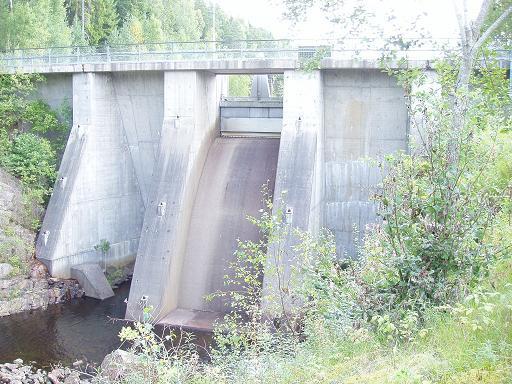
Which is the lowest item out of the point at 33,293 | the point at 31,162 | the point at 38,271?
the point at 33,293

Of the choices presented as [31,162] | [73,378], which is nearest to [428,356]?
[73,378]

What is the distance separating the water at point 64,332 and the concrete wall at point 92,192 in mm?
1655

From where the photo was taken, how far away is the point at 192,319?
1371 cm

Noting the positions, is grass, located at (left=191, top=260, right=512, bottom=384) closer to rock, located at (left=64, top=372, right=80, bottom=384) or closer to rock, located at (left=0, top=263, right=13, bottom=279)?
rock, located at (left=64, top=372, right=80, bottom=384)

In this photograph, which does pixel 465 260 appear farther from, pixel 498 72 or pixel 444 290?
pixel 498 72

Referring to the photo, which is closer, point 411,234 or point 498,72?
point 411,234

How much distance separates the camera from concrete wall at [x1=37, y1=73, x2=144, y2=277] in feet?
52.7

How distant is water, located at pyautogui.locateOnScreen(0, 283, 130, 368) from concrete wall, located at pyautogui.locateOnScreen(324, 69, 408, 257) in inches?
280

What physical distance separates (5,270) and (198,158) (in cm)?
652

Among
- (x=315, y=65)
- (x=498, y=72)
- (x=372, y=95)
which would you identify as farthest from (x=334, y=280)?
(x=372, y=95)

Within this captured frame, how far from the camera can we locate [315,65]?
11.0 metres

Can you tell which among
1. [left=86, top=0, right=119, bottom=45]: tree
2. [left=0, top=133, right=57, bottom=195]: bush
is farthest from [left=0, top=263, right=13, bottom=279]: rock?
[left=86, top=0, right=119, bottom=45]: tree

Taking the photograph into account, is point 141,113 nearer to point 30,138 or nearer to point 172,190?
point 30,138

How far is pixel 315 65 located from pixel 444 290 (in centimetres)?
698
